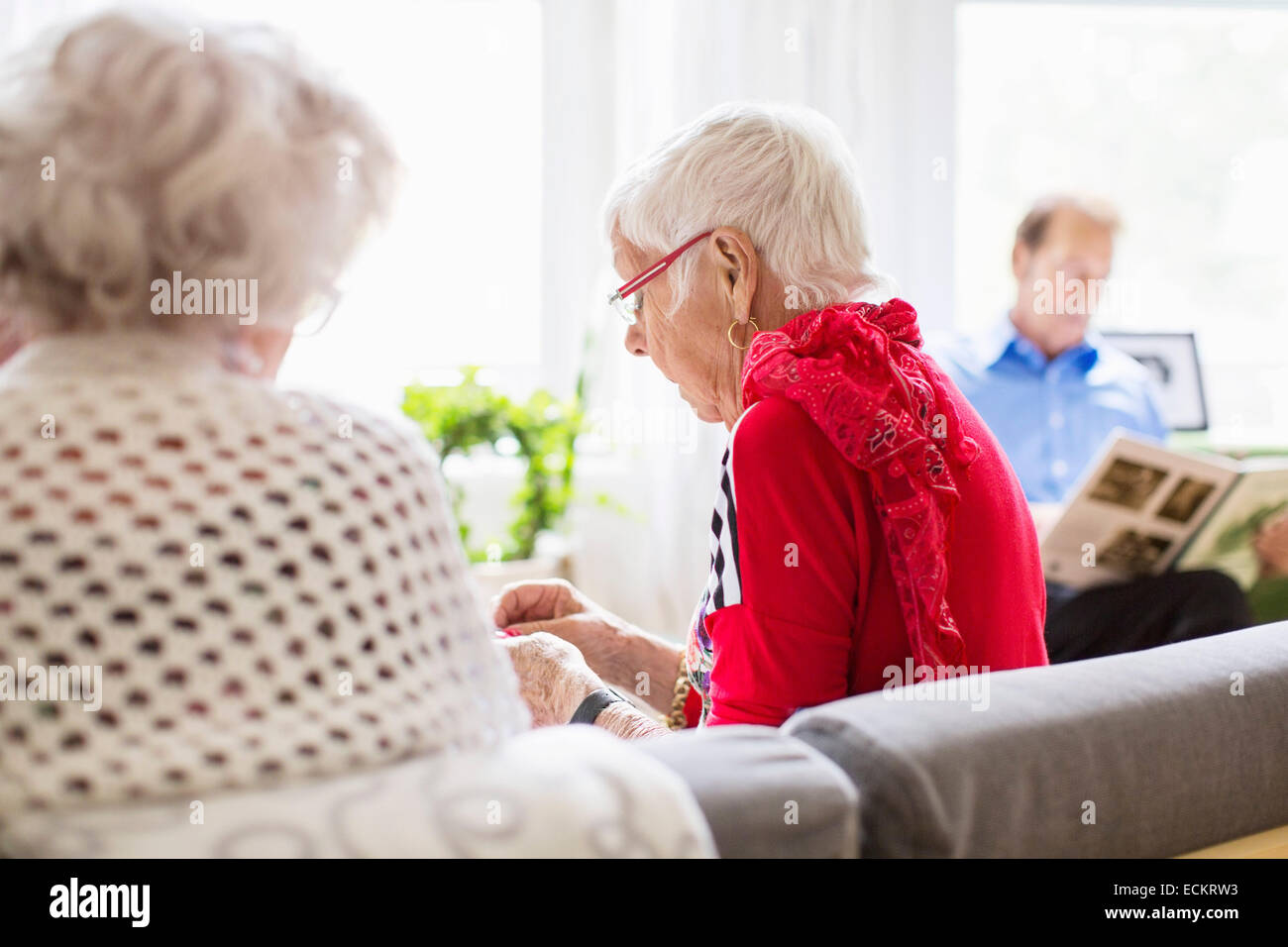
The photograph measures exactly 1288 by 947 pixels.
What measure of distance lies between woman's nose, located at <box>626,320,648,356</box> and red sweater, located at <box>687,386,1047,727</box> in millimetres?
419

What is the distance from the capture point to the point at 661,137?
3.44m

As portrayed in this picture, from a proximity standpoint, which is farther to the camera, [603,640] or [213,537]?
[603,640]

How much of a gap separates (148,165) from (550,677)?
821 mm

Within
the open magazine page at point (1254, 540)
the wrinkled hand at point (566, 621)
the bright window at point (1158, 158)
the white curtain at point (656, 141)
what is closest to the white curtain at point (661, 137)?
the white curtain at point (656, 141)

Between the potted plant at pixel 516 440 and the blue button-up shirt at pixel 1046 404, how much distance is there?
1.06 m

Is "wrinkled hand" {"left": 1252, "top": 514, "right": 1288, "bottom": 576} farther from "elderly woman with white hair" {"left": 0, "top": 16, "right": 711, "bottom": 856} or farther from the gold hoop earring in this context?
"elderly woman with white hair" {"left": 0, "top": 16, "right": 711, "bottom": 856}

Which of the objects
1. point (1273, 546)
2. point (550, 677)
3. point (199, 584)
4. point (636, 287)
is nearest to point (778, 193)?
point (636, 287)

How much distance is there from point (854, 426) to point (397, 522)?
1.65 feet

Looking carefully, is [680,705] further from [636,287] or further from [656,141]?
[656,141]

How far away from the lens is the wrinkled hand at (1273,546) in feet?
8.25

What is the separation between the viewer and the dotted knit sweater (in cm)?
63

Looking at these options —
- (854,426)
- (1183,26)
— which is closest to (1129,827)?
(854,426)

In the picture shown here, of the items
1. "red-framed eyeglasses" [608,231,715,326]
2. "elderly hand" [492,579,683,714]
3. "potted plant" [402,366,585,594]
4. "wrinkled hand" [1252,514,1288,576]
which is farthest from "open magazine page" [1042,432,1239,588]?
"potted plant" [402,366,585,594]
